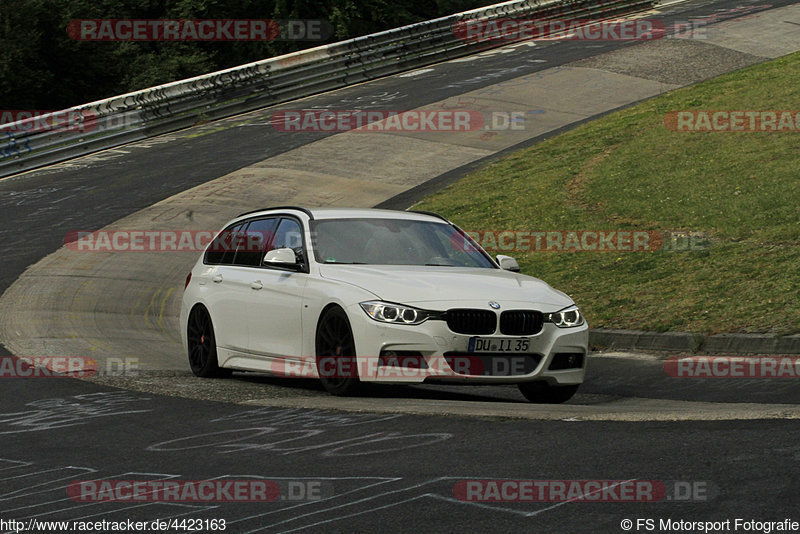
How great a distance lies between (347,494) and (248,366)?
489 centimetres

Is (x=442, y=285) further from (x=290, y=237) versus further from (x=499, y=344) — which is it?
(x=290, y=237)

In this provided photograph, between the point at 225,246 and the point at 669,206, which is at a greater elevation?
the point at 669,206

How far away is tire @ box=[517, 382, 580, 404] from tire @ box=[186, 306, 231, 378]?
3.13 metres

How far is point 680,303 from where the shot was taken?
13.4 metres

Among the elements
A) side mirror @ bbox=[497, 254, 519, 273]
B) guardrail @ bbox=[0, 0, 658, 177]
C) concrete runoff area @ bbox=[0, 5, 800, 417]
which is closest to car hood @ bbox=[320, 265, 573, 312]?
Answer: side mirror @ bbox=[497, 254, 519, 273]

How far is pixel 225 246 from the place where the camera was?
11.9 metres

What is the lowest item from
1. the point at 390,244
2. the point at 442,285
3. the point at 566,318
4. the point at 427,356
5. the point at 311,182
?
the point at 427,356

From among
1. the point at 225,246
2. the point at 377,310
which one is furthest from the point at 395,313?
the point at 225,246

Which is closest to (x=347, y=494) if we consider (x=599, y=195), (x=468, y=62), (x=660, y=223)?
(x=660, y=223)

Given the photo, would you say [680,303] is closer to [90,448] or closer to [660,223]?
[660,223]

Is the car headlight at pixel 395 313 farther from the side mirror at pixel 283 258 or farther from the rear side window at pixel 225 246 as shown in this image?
the rear side window at pixel 225 246

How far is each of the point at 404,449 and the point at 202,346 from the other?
15.9 feet

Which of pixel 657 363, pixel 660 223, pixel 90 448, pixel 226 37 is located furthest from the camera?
pixel 226 37

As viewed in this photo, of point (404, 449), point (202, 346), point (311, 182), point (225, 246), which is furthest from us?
point (311, 182)
